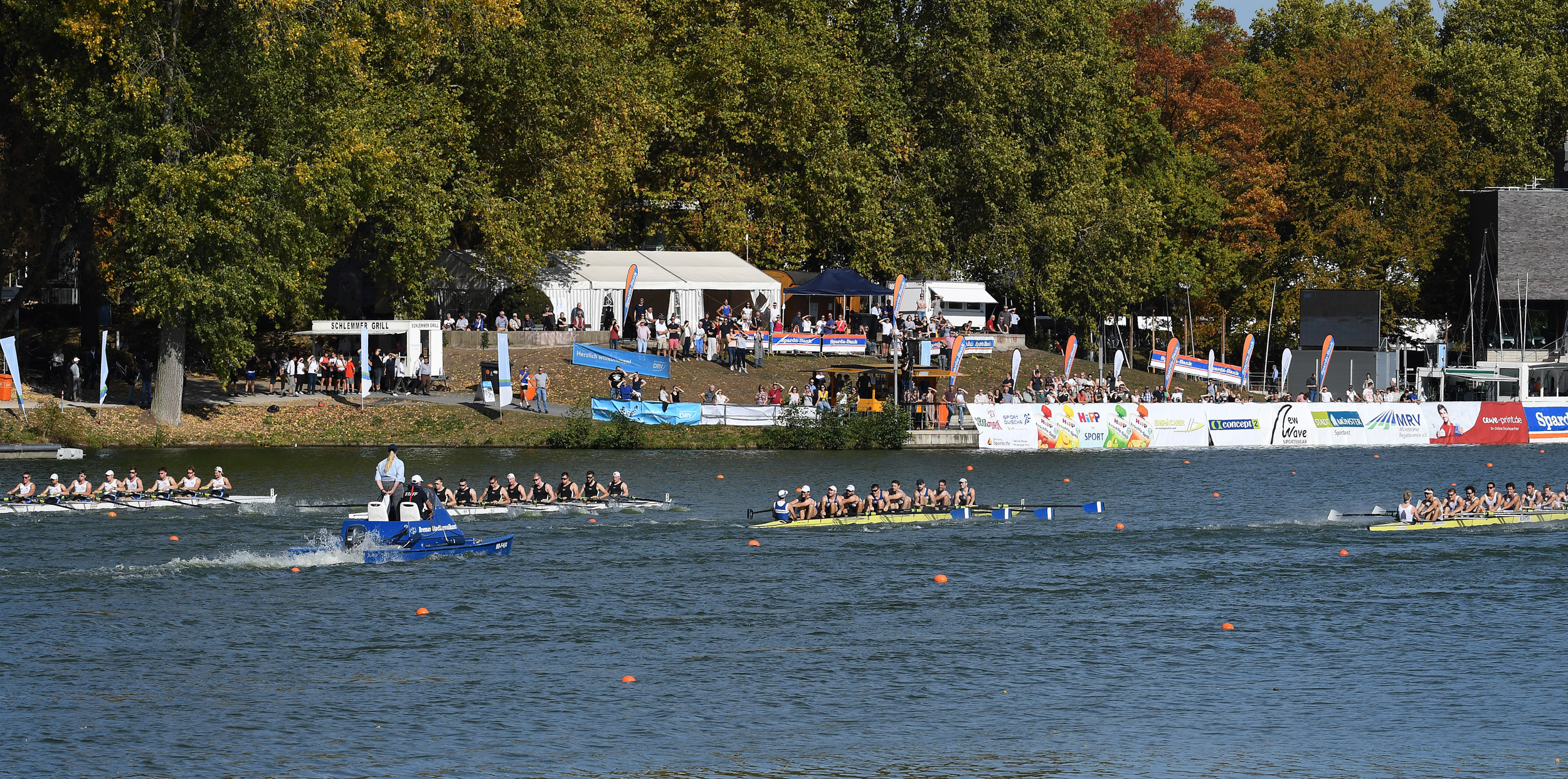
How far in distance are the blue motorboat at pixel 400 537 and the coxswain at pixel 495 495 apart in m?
4.85

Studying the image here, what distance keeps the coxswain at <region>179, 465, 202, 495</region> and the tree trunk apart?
1434 centimetres

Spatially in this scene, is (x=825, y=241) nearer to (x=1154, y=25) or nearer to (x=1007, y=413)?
(x=1007, y=413)

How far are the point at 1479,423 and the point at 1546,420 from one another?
305cm

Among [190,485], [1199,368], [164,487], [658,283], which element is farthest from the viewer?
[1199,368]

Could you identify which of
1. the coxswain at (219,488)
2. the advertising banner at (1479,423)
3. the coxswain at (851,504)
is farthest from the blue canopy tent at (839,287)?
the coxswain at (219,488)

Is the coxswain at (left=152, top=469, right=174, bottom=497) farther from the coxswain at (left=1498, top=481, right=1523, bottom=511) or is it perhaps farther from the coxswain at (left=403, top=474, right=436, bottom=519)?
the coxswain at (left=1498, top=481, right=1523, bottom=511)

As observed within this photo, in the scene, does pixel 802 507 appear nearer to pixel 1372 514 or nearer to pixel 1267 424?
pixel 1372 514

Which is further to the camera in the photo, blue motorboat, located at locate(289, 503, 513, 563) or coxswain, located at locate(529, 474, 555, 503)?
coxswain, located at locate(529, 474, 555, 503)

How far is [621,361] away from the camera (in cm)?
6359

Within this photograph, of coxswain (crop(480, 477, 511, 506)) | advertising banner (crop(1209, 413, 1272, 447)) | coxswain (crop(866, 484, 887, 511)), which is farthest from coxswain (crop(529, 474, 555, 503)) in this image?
advertising banner (crop(1209, 413, 1272, 447))

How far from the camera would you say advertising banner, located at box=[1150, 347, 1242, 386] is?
7531 cm

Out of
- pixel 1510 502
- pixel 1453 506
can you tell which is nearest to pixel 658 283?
pixel 1453 506

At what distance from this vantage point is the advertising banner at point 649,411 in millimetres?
58250

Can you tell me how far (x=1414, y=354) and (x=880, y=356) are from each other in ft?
119
